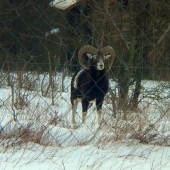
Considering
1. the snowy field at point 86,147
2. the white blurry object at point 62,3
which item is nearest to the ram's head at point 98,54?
the white blurry object at point 62,3

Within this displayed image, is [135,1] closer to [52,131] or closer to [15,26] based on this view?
[15,26]

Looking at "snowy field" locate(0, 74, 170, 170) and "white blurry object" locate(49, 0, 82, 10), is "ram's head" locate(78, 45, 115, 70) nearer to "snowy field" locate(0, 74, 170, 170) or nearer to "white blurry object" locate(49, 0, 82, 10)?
"white blurry object" locate(49, 0, 82, 10)

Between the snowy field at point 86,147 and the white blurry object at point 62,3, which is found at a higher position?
the white blurry object at point 62,3

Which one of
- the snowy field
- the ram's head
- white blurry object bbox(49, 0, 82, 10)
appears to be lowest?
the snowy field

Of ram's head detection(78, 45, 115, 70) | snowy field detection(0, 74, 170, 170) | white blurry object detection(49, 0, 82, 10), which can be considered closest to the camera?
snowy field detection(0, 74, 170, 170)

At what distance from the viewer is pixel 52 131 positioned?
9.63 feet

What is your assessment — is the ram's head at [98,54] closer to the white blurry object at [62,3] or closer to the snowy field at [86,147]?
the white blurry object at [62,3]

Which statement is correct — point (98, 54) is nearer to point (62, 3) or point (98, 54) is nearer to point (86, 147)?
point (62, 3)

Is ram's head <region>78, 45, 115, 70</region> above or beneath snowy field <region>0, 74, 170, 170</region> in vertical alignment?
above

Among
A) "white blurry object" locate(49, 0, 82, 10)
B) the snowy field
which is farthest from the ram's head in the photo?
the snowy field

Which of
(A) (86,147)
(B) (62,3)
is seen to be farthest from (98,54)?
(A) (86,147)

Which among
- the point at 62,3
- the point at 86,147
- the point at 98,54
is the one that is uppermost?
→ the point at 62,3

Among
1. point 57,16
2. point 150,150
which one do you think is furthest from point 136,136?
point 57,16

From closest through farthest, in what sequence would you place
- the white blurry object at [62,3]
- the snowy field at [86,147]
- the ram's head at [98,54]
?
the snowy field at [86,147], the white blurry object at [62,3], the ram's head at [98,54]
